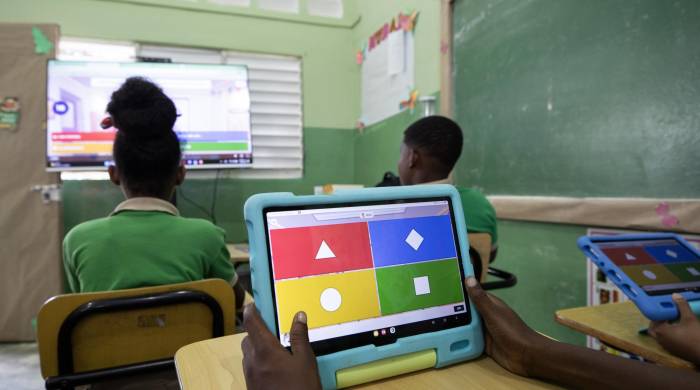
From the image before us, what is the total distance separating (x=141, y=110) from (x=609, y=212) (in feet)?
5.03

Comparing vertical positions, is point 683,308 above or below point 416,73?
below

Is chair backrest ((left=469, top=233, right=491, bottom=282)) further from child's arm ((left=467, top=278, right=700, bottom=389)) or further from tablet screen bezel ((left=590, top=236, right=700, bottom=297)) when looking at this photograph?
child's arm ((left=467, top=278, right=700, bottom=389))

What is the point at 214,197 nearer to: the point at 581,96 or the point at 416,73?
the point at 416,73

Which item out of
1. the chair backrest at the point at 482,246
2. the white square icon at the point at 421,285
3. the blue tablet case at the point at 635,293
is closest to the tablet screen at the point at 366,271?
the white square icon at the point at 421,285

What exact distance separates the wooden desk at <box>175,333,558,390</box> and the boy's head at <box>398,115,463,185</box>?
3.74 feet

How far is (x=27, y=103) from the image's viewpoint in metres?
2.47

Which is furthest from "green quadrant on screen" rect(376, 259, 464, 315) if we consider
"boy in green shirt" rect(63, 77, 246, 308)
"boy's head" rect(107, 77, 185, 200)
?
"boy's head" rect(107, 77, 185, 200)

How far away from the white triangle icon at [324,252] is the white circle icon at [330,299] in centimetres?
4

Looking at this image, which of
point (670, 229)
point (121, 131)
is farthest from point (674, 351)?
point (121, 131)

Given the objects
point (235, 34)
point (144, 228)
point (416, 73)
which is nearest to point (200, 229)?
point (144, 228)

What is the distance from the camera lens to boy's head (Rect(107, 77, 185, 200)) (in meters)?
1.18

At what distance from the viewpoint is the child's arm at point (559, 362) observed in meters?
0.51

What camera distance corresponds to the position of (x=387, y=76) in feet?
9.48

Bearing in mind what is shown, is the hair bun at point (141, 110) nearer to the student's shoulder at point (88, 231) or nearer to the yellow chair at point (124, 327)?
the student's shoulder at point (88, 231)
